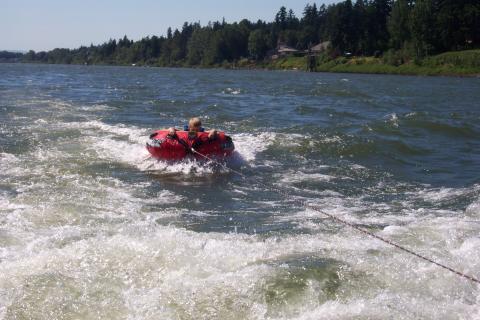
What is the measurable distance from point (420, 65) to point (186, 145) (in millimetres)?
61776

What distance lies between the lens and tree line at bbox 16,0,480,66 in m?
73.6

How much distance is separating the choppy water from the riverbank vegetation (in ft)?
172

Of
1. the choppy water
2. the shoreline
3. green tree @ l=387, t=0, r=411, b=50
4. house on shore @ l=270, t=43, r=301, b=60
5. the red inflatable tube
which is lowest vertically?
the choppy water

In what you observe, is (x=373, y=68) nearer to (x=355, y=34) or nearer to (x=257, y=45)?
(x=355, y=34)

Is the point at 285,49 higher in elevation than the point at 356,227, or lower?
higher

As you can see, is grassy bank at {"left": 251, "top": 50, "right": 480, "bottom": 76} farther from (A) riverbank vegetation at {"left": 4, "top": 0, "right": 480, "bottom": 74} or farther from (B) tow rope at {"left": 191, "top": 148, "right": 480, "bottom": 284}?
(B) tow rope at {"left": 191, "top": 148, "right": 480, "bottom": 284}

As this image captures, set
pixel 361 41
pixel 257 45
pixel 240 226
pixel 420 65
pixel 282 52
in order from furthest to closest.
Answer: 1. pixel 257 45
2. pixel 282 52
3. pixel 361 41
4. pixel 420 65
5. pixel 240 226

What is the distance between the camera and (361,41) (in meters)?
90.8

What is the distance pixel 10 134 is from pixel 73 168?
463 cm

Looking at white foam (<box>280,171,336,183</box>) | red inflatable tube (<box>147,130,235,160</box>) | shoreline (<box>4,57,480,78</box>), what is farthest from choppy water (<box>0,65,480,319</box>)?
shoreline (<box>4,57,480,78</box>)

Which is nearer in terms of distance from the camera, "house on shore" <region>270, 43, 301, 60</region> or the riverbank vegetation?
the riverbank vegetation

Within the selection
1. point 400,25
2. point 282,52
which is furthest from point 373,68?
point 282,52

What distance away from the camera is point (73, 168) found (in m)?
10.6

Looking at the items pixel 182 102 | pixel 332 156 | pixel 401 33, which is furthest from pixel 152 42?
pixel 332 156
